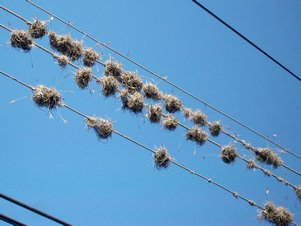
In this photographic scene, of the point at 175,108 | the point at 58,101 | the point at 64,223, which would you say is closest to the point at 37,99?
the point at 58,101

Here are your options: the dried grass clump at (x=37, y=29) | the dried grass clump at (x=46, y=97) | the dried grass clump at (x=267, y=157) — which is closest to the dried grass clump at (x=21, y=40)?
the dried grass clump at (x=37, y=29)

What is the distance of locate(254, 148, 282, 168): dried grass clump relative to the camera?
305 inches

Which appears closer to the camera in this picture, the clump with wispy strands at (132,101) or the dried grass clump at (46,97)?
the dried grass clump at (46,97)

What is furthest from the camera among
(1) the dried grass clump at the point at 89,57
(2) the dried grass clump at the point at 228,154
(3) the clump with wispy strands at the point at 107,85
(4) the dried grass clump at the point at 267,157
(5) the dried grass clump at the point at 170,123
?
(4) the dried grass clump at the point at 267,157

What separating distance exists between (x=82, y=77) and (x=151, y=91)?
1.10 metres

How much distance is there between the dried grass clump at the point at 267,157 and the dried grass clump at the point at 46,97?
3.55 metres

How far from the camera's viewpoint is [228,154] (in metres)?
7.41

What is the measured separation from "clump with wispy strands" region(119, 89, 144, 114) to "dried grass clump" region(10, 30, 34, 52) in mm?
1460

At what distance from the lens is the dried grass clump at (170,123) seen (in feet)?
22.7

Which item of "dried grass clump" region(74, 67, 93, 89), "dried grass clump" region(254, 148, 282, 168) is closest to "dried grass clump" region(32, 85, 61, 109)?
"dried grass clump" region(74, 67, 93, 89)

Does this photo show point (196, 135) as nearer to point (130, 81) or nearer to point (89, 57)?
point (130, 81)

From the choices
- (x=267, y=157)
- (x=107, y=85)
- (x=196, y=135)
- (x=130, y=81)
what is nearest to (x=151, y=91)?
(x=130, y=81)

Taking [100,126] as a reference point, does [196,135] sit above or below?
above

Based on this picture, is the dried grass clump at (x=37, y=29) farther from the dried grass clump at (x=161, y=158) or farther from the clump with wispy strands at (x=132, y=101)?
the dried grass clump at (x=161, y=158)
